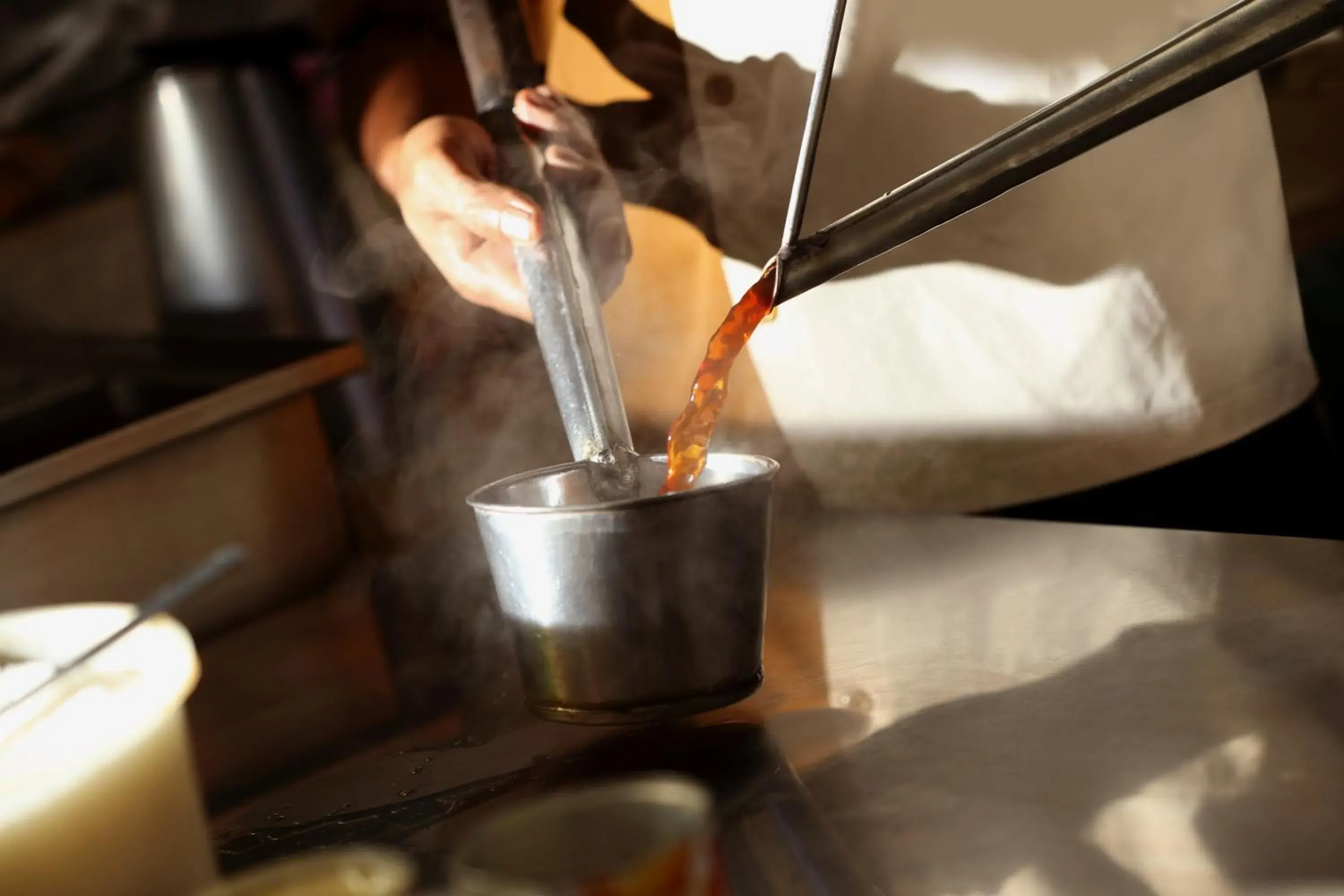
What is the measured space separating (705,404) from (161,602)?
1.01 ft

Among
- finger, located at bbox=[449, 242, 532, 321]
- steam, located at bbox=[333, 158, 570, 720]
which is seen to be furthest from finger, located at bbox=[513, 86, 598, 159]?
steam, located at bbox=[333, 158, 570, 720]

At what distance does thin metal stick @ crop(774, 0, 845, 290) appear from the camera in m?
0.64

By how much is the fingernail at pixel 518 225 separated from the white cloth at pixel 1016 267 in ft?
1.15

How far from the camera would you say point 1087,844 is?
54 cm

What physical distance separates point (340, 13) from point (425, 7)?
162mm

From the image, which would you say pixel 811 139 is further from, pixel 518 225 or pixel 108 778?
pixel 108 778

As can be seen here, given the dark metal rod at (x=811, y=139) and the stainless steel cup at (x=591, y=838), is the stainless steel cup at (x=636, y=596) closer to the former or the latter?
the dark metal rod at (x=811, y=139)

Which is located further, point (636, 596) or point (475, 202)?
point (475, 202)

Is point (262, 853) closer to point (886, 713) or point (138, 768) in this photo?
point (138, 768)

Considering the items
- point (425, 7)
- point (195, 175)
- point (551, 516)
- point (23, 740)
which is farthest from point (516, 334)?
point (23, 740)

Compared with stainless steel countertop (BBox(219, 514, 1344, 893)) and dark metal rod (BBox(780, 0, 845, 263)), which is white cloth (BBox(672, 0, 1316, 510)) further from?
dark metal rod (BBox(780, 0, 845, 263))

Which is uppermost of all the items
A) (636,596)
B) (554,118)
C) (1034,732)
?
(554,118)

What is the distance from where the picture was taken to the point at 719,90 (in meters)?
1.12

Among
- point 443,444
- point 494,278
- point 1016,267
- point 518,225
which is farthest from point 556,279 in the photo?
point 443,444
